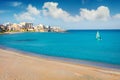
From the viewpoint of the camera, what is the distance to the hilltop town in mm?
86125

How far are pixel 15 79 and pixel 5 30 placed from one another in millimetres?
79035

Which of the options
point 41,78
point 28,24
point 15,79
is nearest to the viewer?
point 15,79

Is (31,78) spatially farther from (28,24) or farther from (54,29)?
(54,29)

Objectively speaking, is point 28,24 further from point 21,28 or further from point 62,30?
point 62,30

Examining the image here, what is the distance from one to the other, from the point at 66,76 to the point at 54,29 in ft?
320

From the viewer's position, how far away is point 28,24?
94.2 meters

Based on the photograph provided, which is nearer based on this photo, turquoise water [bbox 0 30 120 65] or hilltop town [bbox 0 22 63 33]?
turquoise water [bbox 0 30 120 65]

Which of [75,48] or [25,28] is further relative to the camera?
[25,28]

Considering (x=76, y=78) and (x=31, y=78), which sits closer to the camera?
(x=31, y=78)

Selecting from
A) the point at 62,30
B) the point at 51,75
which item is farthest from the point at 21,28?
the point at 51,75

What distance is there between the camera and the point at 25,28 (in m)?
97.8

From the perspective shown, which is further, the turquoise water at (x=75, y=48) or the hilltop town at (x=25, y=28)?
the hilltop town at (x=25, y=28)

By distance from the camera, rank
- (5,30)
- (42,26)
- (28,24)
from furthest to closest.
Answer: (42,26) → (28,24) → (5,30)

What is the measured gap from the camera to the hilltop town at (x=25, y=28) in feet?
283
